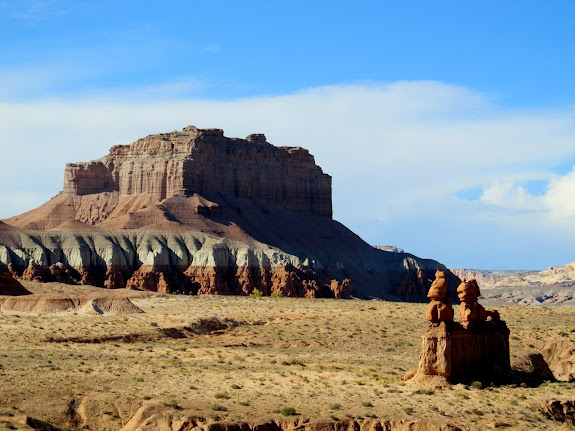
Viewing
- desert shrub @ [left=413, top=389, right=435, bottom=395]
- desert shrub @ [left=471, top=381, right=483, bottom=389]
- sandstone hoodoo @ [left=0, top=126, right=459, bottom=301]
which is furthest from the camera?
sandstone hoodoo @ [left=0, top=126, right=459, bottom=301]

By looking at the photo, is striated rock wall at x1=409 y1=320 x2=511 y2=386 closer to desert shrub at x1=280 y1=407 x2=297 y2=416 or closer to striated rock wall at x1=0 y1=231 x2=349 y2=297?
desert shrub at x1=280 y1=407 x2=297 y2=416

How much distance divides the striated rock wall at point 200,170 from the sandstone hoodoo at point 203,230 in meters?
0.21

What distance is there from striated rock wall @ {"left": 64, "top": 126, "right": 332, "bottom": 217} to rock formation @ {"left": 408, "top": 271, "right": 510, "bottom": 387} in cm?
10977

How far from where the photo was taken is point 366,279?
518ft

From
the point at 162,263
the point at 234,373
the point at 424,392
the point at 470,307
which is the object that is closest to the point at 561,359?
the point at 470,307

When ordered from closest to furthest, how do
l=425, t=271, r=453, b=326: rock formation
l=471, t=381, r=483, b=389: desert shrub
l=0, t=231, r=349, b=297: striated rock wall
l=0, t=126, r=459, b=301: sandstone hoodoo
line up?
l=471, t=381, r=483, b=389: desert shrub, l=425, t=271, r=453, b=326: rock formation, l=0, t=231, r=349, b=297: striated rock wall, l=0, t=126, r=459, b=301: sandstone hoodoo

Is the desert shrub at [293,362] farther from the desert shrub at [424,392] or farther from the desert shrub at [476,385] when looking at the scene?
the desert shrub at [476,385]

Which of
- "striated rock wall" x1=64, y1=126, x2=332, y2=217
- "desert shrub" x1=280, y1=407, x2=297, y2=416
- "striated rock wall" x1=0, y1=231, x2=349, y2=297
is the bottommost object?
"desert shrub" x1=280, y1=407, x2=297, y2=416

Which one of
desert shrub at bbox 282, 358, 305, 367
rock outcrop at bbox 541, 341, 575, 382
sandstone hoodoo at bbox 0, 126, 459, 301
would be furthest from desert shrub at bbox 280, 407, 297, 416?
sandstone hoodoo at bbox 0, 126, 459, 301

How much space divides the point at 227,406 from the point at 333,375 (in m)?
8.52

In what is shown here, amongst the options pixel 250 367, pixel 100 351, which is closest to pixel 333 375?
pixel 250 367

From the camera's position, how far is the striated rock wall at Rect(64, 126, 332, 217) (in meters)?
150

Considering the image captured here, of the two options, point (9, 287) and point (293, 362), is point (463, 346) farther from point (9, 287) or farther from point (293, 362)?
point (9, 287)

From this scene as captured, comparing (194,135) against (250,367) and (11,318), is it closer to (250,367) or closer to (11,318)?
(11,318)
